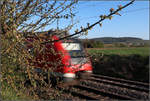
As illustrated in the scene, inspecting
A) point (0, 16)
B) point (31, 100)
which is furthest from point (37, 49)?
point (31, 100)

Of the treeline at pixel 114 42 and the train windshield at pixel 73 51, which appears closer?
the train windshield at pixel 73 51

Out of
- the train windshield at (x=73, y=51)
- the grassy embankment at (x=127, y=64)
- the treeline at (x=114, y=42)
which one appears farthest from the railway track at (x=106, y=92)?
the grassy embankment at (x=127, y=64)

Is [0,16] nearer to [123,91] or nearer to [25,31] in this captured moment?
[25,31]

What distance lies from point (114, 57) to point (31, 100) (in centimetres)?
1314

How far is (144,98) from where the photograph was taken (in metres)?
7.00

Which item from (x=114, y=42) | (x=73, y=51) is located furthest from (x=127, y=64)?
(x=114, y=42)

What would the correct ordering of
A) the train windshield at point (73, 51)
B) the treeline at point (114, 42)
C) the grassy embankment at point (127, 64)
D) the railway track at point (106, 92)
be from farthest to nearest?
the grassy embankment at point (127, 64) < the railway track at point (106, 92) < the treeline at point (114, 42) < the train windshield at point (73, 51)

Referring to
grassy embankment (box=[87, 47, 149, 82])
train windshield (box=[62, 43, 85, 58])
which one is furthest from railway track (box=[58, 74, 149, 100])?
grassy embankment (box=[87, 47, 149, 82])

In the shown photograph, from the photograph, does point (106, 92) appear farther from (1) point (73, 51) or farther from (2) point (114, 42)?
(2) point (114, 42)

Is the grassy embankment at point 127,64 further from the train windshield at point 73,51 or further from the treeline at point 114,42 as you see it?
the train windshield at point 73,51

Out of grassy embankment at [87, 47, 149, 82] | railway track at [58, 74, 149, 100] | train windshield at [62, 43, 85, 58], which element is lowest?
railway track at [58, 74, 149, 100]

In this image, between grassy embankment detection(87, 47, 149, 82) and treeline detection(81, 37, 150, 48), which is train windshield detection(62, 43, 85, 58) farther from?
grassy embankment detection(87, 47, 149, 82)

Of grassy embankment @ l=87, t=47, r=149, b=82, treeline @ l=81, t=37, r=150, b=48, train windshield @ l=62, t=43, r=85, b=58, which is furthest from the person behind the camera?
grassy embankment @ l=87, t=47, r=149, b=82

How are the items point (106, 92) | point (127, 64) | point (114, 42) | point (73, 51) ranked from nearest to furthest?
point (114, 42) → point (106, 92) → point (73, 51) → point (127, 64)
